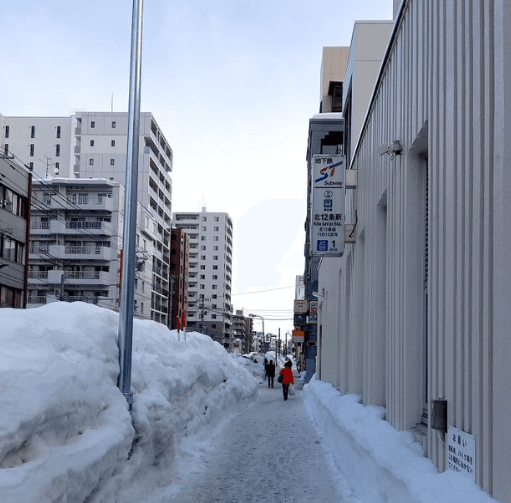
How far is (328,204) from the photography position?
1427 centimetres

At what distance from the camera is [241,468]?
993 centimetres

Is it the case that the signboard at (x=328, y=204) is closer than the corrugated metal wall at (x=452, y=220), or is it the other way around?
the corrugated metal wall at (x=452, y=220)

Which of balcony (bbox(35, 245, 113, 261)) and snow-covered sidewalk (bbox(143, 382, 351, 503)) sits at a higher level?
balcony (bbox(35, 245, 113, 261))

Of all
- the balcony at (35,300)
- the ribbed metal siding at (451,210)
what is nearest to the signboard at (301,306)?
the balcony at (35,300)

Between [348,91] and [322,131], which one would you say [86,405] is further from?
[322,131]

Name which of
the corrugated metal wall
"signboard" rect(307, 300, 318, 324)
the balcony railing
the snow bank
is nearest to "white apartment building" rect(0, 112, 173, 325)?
the balcony railing

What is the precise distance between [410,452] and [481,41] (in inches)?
148

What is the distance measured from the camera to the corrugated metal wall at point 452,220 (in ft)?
13.8

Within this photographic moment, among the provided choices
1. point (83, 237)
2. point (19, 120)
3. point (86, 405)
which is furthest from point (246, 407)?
point (19, 120)

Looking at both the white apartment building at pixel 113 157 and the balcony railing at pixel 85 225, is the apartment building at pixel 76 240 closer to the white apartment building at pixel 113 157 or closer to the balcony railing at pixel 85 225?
the balcony railing at pixel 85 225

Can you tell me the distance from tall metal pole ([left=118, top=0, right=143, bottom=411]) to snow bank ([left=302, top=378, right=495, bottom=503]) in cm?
294

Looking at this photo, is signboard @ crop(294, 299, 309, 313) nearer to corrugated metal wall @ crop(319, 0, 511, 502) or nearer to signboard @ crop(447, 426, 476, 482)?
corrugated metal wall @ crop(319, 0, 511, 502)

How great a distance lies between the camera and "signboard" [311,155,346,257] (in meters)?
14.2

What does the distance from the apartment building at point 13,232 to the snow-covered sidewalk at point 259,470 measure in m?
31.2
